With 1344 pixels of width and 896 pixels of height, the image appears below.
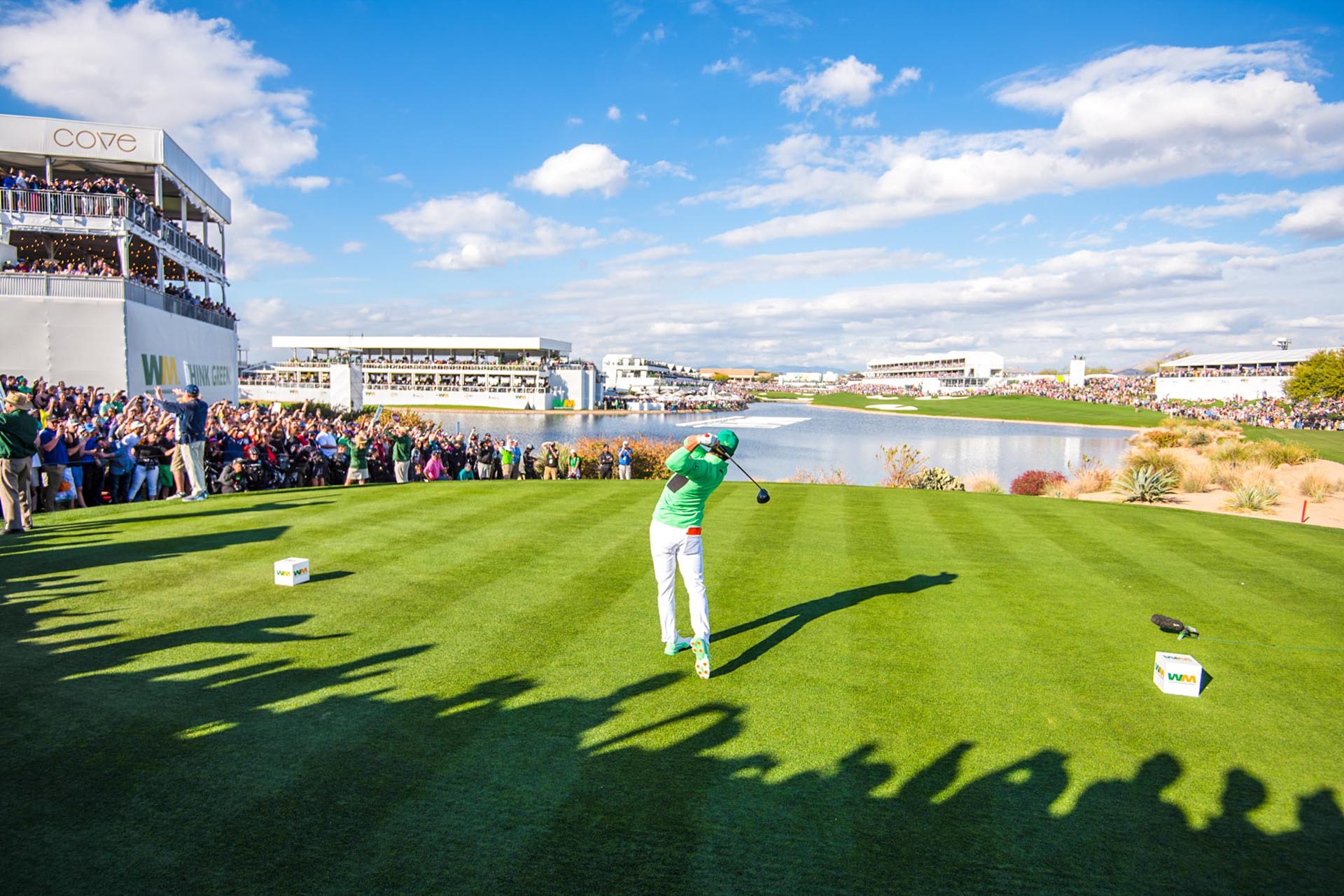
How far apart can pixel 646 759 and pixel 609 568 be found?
16.1ft

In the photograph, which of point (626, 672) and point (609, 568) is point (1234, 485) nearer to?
point (609, 568)

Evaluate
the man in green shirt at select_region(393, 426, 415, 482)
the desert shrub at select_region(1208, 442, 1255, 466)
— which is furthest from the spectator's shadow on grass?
the desert shrub at select_region(1208, 442, 1255, 466)

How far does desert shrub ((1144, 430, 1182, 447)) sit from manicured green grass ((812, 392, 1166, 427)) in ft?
110

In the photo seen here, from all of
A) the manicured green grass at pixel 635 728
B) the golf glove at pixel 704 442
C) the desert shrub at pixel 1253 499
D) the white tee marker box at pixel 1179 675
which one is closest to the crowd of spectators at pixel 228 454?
the manicured green grass at pixel 635 728

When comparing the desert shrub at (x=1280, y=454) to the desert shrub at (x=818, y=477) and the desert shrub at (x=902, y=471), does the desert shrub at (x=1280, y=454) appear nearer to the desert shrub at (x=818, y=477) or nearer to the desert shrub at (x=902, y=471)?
the desert shrub at (x=902, y=471)

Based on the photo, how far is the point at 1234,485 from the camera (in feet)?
71.1

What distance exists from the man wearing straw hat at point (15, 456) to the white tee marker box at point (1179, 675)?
14.9m

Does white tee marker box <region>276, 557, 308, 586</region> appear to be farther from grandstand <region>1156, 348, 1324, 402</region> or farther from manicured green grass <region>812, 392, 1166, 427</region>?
grandstand <region>1156, 348, 1324, 402</region>

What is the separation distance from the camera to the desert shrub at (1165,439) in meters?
34.6

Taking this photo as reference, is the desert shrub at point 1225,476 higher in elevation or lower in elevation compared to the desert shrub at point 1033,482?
higher

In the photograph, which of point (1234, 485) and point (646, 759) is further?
point (1234, 485)

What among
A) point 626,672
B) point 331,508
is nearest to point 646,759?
point 626,672

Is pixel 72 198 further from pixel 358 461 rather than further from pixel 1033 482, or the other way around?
pixel 1033 482

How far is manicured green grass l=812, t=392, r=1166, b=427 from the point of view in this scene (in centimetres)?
7750
